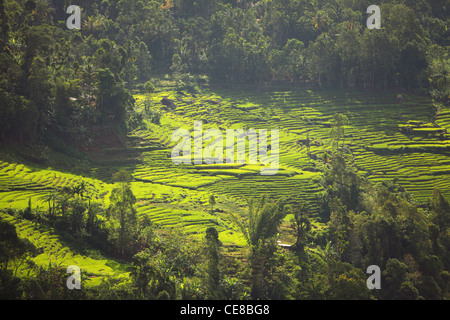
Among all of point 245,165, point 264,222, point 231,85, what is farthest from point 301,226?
point 231,85

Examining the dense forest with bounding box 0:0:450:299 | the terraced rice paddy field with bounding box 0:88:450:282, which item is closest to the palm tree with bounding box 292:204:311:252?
the dense forest with bounding box 0:0:450:299

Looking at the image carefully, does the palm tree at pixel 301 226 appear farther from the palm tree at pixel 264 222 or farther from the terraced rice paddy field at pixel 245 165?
the terraced rice paddy field at pixel 245 165

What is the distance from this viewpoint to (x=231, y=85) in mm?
58188

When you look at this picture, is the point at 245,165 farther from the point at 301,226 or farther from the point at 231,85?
the point at 231,85

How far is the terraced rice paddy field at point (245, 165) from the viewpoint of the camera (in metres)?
32.0

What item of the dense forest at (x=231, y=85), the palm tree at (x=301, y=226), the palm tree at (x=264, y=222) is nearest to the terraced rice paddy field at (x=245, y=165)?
the dense forest at (x=231, y=85)

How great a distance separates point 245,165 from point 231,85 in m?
20.0

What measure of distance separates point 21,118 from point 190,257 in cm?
1733

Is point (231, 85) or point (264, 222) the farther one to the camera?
point (231, 85)

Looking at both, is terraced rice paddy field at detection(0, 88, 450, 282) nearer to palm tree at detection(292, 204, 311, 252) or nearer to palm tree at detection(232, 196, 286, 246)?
palm tree at detection(232, 196, 286, 246)

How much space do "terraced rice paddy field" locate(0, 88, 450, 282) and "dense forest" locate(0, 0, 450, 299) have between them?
1.46 m

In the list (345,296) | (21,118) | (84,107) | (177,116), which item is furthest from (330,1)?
(345,296)
